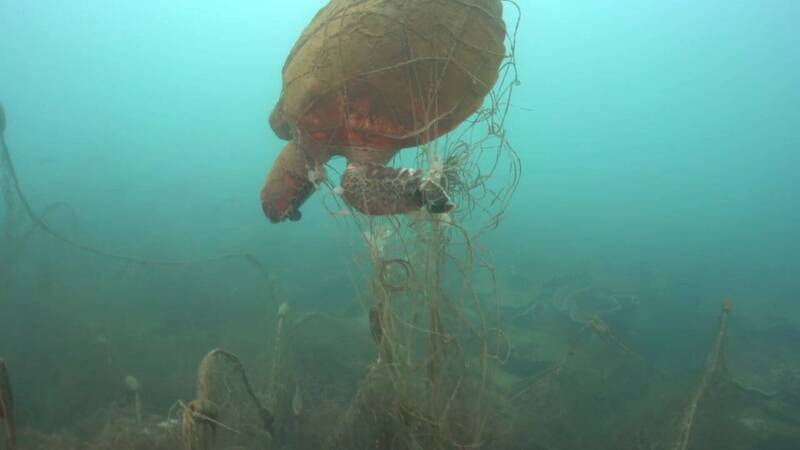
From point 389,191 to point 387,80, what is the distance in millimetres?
717

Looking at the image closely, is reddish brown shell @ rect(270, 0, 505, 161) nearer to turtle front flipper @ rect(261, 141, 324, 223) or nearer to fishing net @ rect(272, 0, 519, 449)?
fishing net @ rect(272, 0, 519, 449)

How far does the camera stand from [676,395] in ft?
18.9

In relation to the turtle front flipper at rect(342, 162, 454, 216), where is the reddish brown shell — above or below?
above

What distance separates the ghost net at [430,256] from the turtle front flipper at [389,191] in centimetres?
5

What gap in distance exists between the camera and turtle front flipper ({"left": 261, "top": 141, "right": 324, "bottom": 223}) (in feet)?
11.2

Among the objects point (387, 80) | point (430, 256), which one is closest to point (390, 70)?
point (387, 80)

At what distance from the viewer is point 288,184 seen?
140 inches

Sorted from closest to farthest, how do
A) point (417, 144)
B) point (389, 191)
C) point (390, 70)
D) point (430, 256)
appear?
point (389, 191)
point (390, 70)
point (430, 256)
point (417, 144)

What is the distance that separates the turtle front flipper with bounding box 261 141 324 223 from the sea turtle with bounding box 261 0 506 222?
10.8 inches

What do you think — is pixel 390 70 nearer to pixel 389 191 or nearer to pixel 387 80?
pixel 387 80

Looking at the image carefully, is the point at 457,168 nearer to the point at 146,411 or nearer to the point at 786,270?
the point at 146,411

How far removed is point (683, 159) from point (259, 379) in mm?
102062

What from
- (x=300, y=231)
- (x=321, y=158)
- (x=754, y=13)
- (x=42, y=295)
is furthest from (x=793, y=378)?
(x=754, y=13)

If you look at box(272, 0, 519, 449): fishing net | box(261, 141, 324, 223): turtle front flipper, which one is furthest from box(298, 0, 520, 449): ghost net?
box(261, 141, 324, 223): turtle front flipper
